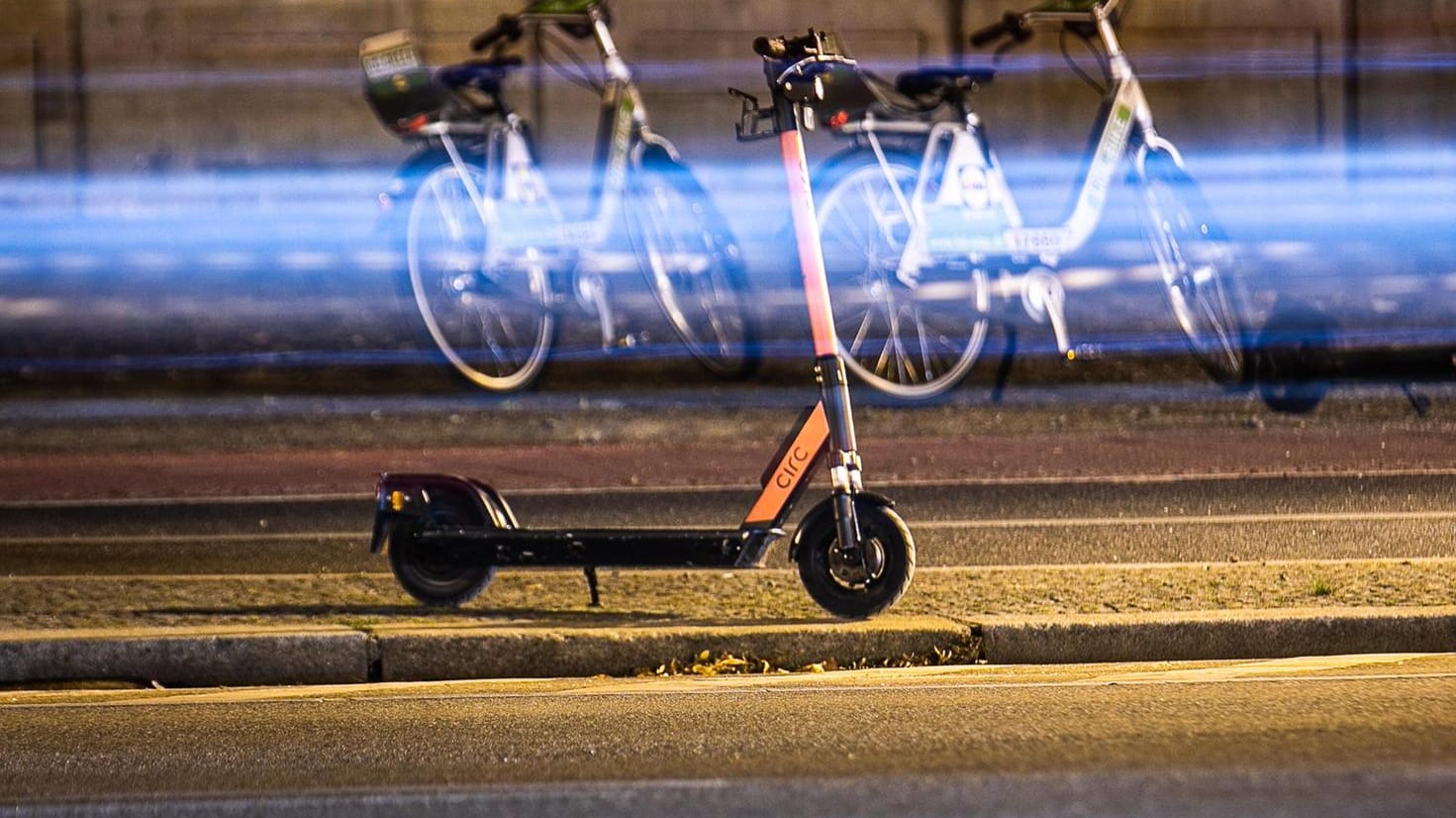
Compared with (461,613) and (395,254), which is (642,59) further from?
(461,613)

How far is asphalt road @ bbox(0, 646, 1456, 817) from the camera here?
4.75m

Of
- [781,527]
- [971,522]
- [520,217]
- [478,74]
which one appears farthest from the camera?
[478,74]

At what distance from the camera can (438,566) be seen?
7480 mm

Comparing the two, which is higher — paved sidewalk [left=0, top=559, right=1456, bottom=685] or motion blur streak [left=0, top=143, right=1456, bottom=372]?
motion blur streak [left=0, top=143, right=1456, bottom=372]

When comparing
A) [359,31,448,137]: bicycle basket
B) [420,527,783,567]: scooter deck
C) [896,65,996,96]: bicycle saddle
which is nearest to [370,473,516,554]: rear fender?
[420,527,783,567]: scooter deck

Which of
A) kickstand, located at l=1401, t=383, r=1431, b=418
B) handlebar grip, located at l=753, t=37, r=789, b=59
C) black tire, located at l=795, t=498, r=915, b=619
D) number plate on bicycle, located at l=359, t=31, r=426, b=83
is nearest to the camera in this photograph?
black tire, located at l=795, t=498, r=915, b=619

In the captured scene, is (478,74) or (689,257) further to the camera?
(478,74)

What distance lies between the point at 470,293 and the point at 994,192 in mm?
3349

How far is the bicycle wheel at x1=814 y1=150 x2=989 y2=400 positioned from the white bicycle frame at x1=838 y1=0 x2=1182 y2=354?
0.10 metres

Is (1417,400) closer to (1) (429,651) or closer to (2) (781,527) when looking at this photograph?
(2) (781,527)

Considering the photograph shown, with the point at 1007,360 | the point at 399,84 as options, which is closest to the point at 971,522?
the point at 1007,360

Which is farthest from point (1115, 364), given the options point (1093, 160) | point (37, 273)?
point (37, 273)

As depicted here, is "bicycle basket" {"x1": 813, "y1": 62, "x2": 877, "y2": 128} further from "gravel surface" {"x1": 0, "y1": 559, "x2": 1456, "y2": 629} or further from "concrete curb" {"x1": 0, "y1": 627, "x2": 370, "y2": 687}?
"concrete curb" {"x1": 0, "y1": 627, "x2": 370, "y2": 687}

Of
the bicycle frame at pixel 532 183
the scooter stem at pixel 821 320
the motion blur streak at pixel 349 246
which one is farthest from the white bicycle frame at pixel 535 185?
the scooter stem at pixel 821 320
